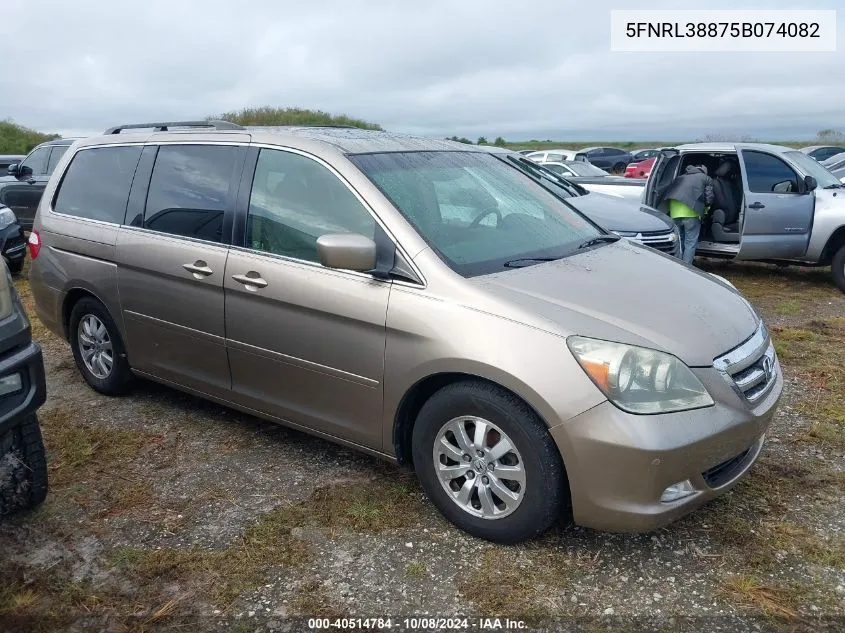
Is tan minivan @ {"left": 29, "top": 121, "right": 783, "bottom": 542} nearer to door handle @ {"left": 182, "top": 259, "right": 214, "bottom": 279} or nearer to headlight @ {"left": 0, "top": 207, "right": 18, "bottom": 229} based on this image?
door handle @ {"left": 182, "top": 259, "right": 214, "bottom": 279}

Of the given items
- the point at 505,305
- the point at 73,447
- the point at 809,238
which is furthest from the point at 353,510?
the point at 809,238

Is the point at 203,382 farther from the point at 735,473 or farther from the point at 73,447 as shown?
the point at 735,473

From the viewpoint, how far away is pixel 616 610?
274 cm

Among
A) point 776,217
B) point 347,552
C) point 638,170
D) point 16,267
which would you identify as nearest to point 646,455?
point 347,552

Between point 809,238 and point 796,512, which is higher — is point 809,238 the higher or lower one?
the higher one

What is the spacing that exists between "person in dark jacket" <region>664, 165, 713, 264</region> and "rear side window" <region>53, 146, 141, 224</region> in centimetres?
620

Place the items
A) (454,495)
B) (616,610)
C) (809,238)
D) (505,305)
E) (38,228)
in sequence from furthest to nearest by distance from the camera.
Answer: (809,238), (38,228), (454,495), (505,305), (616,610)

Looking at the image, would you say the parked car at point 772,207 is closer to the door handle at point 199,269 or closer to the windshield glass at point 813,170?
the windshield glass at point 813,170

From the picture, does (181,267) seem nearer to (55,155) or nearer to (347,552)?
(347,552)

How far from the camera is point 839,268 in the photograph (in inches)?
328

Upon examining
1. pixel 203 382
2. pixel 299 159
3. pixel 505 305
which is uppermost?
pixel 299 159

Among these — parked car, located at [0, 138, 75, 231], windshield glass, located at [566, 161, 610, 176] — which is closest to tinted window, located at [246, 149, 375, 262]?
parked car, located at [0, 138, 75, 231]

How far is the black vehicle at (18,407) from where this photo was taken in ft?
9.73

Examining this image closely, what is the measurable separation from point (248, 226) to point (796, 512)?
3.00 m
